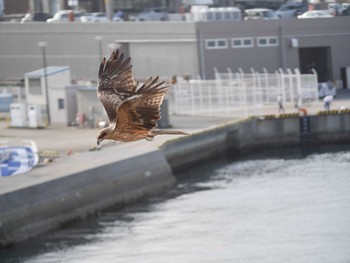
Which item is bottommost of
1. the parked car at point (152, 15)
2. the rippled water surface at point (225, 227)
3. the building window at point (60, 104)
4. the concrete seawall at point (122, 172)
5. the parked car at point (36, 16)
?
the rippled water surface at point (225, 227)

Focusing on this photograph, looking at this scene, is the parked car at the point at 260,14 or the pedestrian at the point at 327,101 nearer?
the pedestrian at the point at 327,101

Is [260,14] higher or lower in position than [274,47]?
higher

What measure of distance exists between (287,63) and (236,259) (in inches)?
1299

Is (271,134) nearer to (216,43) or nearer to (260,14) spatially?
(216,43)

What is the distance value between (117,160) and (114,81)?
28.9 m

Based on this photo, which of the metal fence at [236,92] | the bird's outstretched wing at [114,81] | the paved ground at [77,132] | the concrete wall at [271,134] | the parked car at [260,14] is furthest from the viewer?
the parked car at [260,14]

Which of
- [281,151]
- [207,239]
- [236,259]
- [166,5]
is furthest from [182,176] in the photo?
[166,5]

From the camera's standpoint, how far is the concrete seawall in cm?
4034

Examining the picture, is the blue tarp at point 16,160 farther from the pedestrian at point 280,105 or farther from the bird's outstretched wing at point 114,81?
the bird's outstretched wing at point 114,81

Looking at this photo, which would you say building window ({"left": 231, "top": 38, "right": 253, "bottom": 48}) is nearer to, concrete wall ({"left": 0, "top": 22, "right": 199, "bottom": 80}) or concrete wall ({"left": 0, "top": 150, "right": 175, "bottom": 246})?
concrete wall ({"left": 0, "top": 22, "right": 199, "bottom": 80})

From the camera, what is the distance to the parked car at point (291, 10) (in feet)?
249

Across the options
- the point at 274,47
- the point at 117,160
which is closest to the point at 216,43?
the point at 274,47

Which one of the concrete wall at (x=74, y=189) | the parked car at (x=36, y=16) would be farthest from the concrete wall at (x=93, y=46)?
the concrete wall at (x=74, y=189)

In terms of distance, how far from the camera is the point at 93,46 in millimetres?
70062
